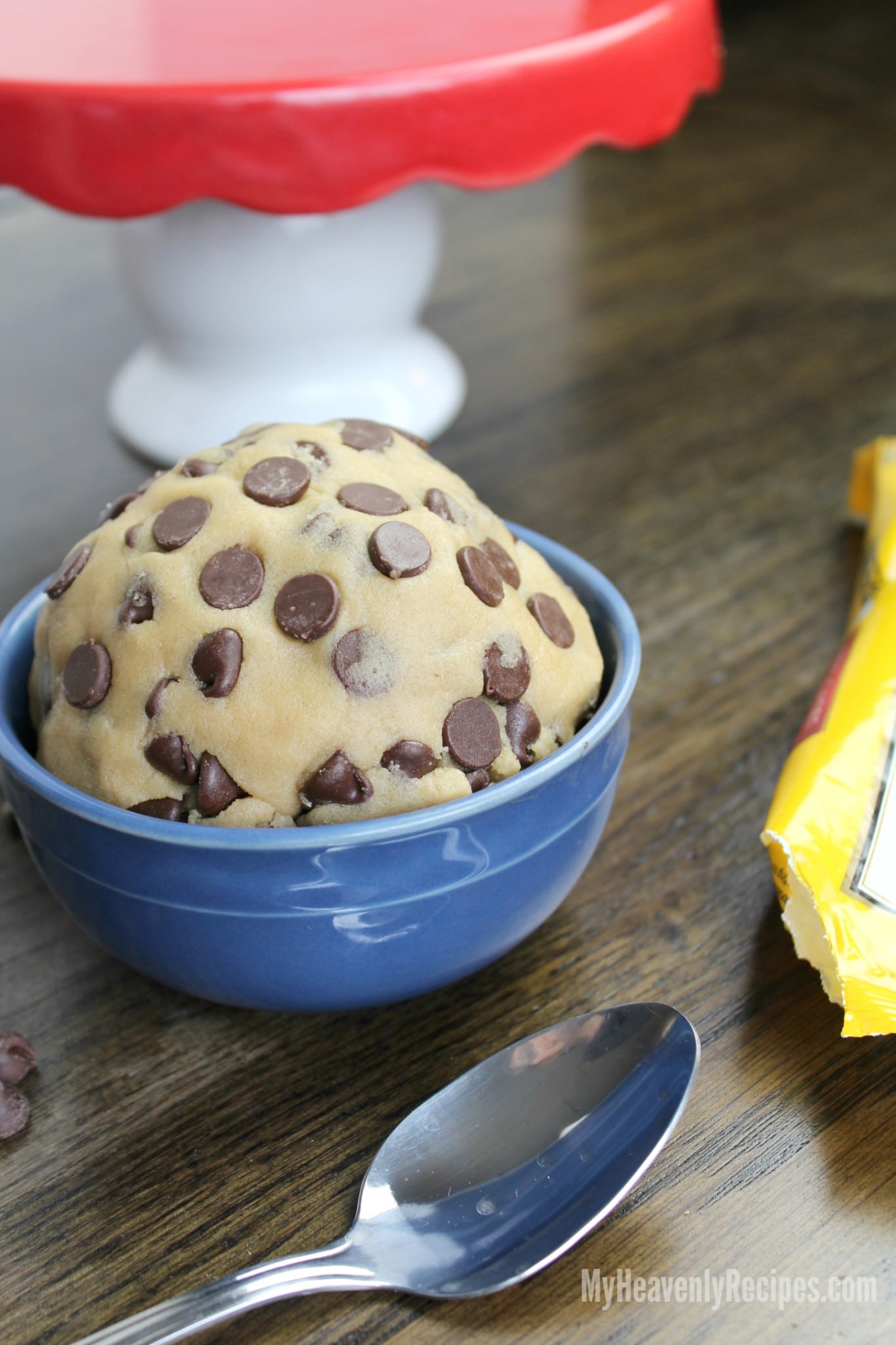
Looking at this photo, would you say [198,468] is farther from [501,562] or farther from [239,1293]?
[239,1293]

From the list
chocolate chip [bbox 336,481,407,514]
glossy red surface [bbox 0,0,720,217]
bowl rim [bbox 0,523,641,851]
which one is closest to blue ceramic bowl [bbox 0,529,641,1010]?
bowl rim [bbox 0,523,641,851]

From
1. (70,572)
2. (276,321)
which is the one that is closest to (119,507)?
(70,572)

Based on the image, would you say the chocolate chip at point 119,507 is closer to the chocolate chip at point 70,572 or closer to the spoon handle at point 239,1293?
the chocolate chip at point 70,572

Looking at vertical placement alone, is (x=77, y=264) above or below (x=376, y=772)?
below

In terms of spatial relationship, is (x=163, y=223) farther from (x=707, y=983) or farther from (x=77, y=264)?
(x=707, y=983)

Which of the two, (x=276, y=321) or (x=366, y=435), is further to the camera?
(x=276, y=321)

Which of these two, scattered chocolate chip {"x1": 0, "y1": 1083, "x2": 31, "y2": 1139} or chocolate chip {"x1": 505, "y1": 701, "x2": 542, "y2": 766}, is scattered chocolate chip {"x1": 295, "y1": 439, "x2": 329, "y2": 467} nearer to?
chocolate chip {"x1": 505, "y1": 701, "x2": 542, "y2": 766}

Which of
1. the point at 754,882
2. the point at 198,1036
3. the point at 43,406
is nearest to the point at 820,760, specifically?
the point at 754,882
